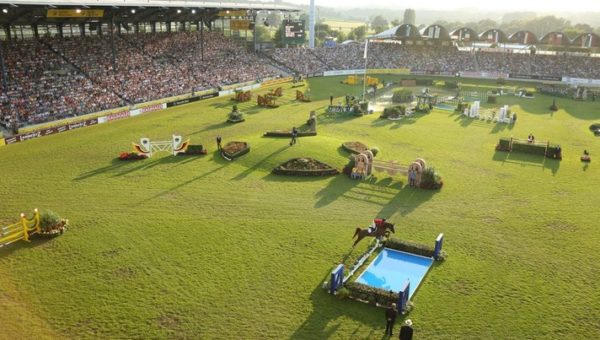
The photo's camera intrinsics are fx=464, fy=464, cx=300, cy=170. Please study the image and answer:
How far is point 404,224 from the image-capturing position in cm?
2284

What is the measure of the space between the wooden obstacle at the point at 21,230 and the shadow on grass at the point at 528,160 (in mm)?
28941

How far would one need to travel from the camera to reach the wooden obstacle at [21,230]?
2030 cm

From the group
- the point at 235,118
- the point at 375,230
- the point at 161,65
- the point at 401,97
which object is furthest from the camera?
the point at 161,65

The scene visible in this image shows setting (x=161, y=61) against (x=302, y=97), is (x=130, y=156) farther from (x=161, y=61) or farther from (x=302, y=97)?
(x=161, y=61)

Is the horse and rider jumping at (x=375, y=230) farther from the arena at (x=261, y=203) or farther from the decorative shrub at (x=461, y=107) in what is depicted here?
the decorative shrub at (x=461, y=107)

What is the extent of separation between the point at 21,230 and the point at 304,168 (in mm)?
15838

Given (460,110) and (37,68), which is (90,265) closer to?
(37,68)

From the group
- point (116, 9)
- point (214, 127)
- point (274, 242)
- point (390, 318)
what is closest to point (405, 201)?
point (274, 242)

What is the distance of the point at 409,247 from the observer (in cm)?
1997

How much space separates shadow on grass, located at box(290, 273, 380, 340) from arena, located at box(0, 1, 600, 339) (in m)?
0.07

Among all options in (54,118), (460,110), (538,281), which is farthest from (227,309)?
(460,110)

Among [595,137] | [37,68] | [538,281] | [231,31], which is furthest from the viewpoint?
[231,31]

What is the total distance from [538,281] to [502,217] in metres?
6.20

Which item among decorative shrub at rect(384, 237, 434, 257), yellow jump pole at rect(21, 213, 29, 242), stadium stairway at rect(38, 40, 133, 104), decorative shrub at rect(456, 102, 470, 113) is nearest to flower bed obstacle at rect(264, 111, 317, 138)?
decorative shrub at rect(384, 237, 434, 257)
